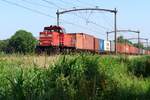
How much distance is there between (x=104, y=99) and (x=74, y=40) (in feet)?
101

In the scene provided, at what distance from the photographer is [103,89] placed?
10.8 m

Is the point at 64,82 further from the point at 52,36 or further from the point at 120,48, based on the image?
the point at 120,48

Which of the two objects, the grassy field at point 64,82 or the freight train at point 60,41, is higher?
the freight train at point 60,41

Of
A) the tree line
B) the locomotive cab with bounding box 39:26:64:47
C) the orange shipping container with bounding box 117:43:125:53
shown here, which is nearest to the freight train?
the locomotive cab with bounding box 39:26:64:47

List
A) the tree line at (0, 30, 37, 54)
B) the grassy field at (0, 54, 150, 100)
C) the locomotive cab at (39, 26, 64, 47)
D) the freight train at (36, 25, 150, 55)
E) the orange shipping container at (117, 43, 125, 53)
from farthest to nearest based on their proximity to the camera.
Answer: the orange shipping container at (117, 43, 125, 53), the locomotive cab at (39, 26, 64, 47), the freight train at (36, 25, 150, 55), the tree line at (0, 30, 37, 54), the grassy field at (0, 54, 150, 100)

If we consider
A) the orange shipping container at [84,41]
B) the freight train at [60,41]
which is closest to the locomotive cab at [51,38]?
the freight train at [60,41]

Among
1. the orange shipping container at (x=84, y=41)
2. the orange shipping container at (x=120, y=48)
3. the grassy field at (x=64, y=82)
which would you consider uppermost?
the orange shipping container at (x=84, y=41)

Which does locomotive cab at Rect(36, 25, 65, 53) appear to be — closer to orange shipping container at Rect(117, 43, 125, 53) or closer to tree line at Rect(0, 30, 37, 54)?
tree line at Rect(0, 30, 37, 54)

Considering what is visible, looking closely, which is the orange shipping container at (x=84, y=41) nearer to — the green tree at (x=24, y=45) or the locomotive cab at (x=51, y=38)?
the locomotive cab at (x=51, y=38)

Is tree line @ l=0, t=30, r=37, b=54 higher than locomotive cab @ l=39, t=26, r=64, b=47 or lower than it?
lower

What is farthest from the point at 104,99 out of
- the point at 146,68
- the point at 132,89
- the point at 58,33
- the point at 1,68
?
the point at 58,33

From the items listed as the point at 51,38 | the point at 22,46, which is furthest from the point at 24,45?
the point at 51,38

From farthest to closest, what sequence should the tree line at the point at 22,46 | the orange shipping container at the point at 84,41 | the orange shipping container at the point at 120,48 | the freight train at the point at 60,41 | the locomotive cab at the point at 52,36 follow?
the orange shipping container at the point at 120,48 < the orange shipping container at the point at 84,41 < the locomotive cab at the point at 52,36 < the freight train at the point at 60,41 < the tree line at the point at 22,46

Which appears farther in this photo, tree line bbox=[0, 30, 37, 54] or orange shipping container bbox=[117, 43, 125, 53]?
orange shipping container bbox=[117, 43, 125, 53]
